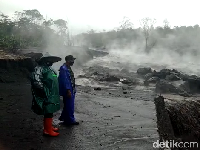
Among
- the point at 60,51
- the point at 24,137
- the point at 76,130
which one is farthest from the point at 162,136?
the point at 60,51

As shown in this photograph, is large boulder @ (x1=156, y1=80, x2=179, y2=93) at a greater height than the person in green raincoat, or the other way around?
the person in green raincoat

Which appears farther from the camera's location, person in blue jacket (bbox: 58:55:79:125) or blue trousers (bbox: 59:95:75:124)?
blue trousers (bbox: 59:95:75:124)

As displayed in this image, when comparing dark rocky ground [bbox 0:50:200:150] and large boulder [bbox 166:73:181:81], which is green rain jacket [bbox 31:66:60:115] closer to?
dark rocky ground [bbox 0:50:200:150]

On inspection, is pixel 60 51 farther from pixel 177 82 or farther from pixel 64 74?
pixel 64 74

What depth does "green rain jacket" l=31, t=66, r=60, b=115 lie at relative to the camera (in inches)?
176

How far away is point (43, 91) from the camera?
4465 millimetres

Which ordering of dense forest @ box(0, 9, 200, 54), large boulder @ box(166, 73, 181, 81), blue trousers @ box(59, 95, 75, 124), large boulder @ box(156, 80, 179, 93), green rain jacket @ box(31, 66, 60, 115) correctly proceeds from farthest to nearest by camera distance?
dense forest @ box(0, 9, 200, 54) < large boulder @ box(166, 73, 181, 81) < large boulder @ box(156, 80, 179, 93) < blue trousers @ box(59, 95, 75, 124) < green rain jacket @ box(31, 66, 60, 115)

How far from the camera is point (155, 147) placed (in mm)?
4137

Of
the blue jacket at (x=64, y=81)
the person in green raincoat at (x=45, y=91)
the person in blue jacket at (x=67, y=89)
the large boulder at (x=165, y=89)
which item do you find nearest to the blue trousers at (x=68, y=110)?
the person in blue jacket at (x=67, y=89)

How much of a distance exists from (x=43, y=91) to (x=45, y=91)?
41 millimetres

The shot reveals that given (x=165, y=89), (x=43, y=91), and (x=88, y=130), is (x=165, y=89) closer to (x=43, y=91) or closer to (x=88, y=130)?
(x=88, y=130)

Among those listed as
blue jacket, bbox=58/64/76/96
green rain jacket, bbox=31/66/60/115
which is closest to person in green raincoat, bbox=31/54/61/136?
green rain jacket, bbox=31/66/60/115

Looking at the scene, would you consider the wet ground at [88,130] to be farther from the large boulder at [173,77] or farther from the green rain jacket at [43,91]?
the large boulder at [173,77]

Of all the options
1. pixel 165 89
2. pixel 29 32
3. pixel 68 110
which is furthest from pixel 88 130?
pixel 29 32
